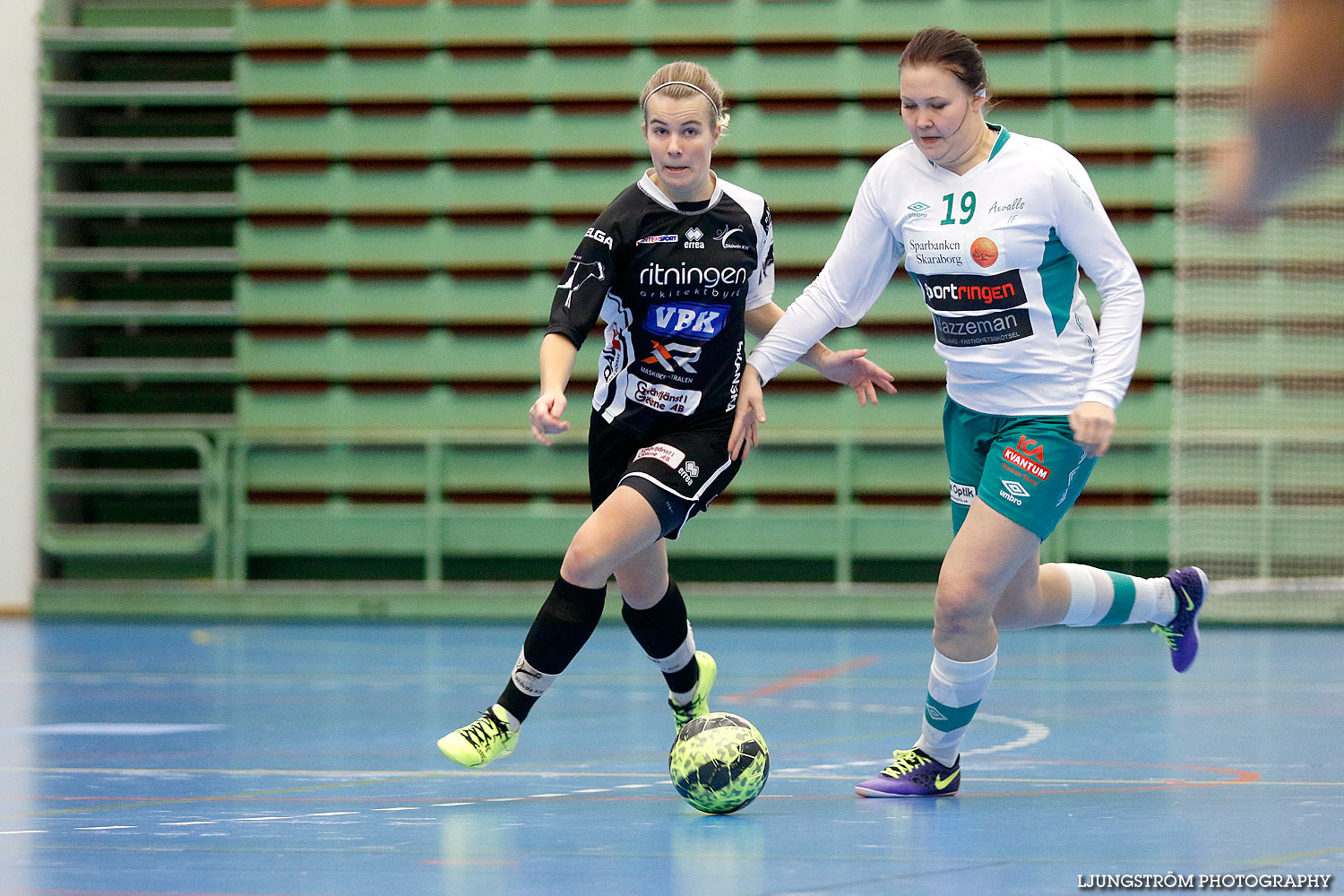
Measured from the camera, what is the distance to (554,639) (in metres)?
4.19

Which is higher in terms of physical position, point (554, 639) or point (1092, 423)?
point (1092, 423)

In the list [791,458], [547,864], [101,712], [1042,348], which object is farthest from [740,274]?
[791,458]

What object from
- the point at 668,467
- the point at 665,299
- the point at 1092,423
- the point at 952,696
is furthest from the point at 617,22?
the point at 1092,423

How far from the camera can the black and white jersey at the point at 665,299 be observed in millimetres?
4238

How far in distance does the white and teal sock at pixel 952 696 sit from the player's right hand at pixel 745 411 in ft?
2.40

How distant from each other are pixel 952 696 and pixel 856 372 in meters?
0.87

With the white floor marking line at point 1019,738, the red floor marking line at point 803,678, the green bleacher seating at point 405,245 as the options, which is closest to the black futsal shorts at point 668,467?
the white floor marking line at point 1019,738

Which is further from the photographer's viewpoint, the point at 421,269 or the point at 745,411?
the point at 421,269

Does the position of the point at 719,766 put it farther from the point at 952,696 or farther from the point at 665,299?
the point at 665,299

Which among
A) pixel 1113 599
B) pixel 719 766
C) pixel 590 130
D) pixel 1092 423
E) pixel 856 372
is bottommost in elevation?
pixel 719 766

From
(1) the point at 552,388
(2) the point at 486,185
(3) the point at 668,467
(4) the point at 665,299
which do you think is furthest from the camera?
(2) the point at 486,185

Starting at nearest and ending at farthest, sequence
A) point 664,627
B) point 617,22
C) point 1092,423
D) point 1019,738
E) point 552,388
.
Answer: point 1092,423 < point 552,388 < point 664,627 < point 1019,738 < point 617,22

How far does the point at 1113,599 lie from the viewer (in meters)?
4.44

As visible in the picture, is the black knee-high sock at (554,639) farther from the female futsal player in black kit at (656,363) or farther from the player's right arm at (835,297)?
the player's right arm at (835,297)
